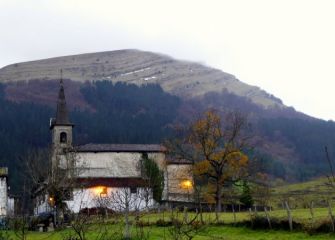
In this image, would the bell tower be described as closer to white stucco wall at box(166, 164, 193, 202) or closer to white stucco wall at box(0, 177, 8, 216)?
white stucco wall at box(0, 177, 8, 216)

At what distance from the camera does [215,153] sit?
7044 centimetres

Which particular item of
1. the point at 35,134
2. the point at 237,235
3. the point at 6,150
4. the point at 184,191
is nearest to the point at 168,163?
the point at 184,191

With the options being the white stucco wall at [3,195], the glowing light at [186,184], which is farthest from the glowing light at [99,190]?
the white stucco wall at [3,195]

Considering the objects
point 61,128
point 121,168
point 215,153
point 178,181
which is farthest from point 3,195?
point 215,153

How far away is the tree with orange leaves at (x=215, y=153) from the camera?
2694 inches

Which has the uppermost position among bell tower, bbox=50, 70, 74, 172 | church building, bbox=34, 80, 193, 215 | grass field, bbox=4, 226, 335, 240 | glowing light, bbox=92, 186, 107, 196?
bell tower, bbox=50, 70, 74, 172

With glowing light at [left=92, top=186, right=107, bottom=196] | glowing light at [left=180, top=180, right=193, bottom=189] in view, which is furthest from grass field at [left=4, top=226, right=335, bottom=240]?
glowing light at [left=180, top=180, right=193, bottom=189]

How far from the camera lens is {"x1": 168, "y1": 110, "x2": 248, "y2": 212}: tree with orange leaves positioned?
2694 inches

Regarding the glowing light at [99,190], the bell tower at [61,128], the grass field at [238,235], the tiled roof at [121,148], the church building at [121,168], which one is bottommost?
the grass field at [238,235]

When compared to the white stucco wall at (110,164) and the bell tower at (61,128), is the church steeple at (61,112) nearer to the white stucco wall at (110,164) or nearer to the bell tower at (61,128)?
the bell tower at (61,128)

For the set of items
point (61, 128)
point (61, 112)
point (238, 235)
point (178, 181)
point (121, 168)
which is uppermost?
point (61, 112)

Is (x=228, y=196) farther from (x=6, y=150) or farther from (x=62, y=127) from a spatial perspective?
(x=6, y=150)

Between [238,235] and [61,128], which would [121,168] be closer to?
[61,128]

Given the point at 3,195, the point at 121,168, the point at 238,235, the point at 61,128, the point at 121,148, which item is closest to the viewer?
the point at 238,235
